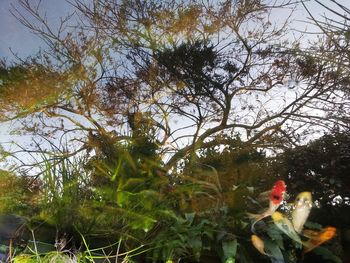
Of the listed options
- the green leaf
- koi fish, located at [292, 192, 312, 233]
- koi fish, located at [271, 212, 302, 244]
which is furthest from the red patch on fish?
koi fish, located at [292, 192, 312, 233]

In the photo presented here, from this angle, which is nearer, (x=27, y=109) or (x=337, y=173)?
(x=337, y=173)

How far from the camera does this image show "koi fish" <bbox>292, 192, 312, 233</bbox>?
11.6 ft

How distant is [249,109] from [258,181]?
9.25 feet

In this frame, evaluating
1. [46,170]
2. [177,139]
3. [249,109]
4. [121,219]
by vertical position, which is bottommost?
[121,219]

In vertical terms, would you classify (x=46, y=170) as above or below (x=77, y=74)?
below

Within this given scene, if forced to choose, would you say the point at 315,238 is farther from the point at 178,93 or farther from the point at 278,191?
the point at 178,93

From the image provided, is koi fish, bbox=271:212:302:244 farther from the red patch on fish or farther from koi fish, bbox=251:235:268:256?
the red patch on fish

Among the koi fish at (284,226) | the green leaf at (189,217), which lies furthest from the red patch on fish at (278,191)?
the green leaf at (189,217)

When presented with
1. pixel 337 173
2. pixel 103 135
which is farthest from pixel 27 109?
pixel 337 173

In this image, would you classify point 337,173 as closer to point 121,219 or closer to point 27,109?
point 121,219

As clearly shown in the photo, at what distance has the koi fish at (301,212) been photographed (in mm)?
3550

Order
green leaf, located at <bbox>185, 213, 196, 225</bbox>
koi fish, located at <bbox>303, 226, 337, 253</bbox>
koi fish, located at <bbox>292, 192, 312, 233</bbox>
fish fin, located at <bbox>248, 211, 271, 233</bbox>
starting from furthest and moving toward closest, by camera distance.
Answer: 1. koi fish, located at <bbox>292, 192, 312, 233</bbox>
2. koi fish, located at <bbox>303, 226, 337, 253</bbox>
3. green leaf, located at <bbox>185, 213, 196, 225</bbox>
4. fish fin, located at <bbox>248, 211, 271, 233</bbox>

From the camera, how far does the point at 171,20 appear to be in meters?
7.79

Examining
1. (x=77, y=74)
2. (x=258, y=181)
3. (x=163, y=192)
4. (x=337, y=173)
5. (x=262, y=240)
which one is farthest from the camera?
(x=77, y=74)
